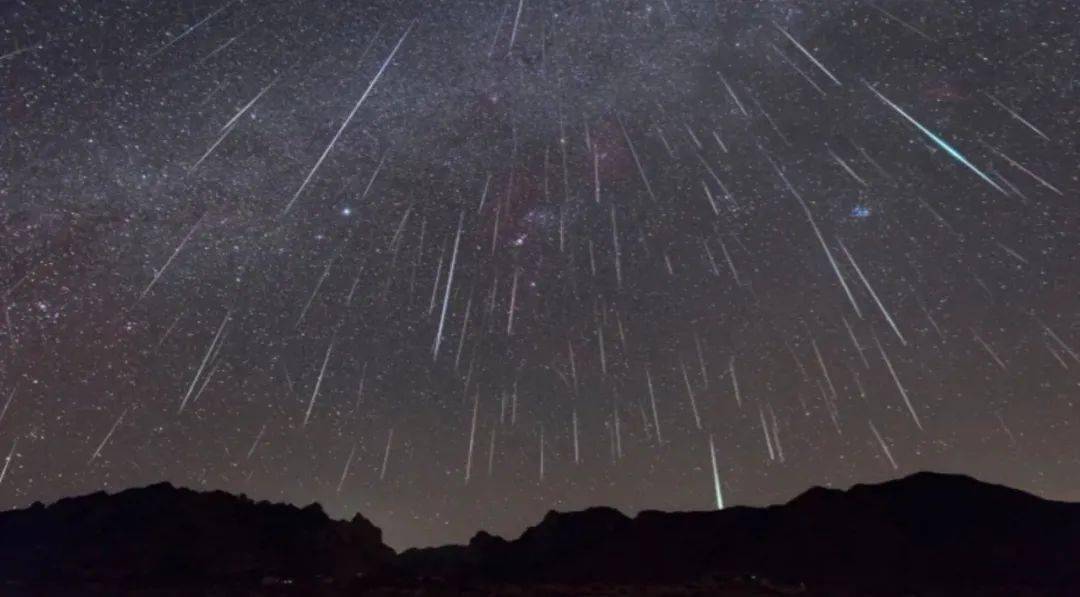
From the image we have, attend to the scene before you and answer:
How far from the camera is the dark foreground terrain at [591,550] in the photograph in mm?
66875

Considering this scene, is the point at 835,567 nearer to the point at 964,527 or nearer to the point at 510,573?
the point at 964,527

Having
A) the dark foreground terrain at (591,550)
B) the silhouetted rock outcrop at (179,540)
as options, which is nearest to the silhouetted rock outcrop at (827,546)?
the dark foreground terrain at (591,550)

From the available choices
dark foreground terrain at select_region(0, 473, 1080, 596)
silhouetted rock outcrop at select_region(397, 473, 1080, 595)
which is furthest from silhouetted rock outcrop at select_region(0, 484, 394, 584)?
silhouetted rock outcrop at select_region(397, 473, 1080, 595)

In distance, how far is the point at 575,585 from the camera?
2847 inches

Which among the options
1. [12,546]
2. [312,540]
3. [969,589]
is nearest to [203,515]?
[312,540]

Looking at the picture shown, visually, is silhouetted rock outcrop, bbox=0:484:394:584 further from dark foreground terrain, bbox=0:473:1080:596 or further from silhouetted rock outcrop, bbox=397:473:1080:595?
silhouetted rock outcrop, bbox=397:473:1080:595

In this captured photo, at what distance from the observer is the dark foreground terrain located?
66.9 metres

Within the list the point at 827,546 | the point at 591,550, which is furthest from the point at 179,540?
the point at 827,546

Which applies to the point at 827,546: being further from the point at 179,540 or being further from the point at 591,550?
the point at 179,540

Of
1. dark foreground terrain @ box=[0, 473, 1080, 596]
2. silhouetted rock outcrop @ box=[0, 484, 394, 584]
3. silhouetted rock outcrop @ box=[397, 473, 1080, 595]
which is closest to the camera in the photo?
dark foreground terrain @ box=[0, 473, 1080, 596]

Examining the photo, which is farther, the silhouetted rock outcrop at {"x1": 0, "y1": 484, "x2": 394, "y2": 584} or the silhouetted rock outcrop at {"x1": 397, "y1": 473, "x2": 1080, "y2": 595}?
the silhouetted rock outcrop at {"x1": 0, "y1": 484, "x2": 394, "y2": 584}

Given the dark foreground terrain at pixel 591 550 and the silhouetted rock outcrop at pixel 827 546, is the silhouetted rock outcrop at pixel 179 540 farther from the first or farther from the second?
the silhouetted rock outcrop at pixel 827 546

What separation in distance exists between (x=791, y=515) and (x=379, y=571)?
135 feet

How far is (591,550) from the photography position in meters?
89.7
